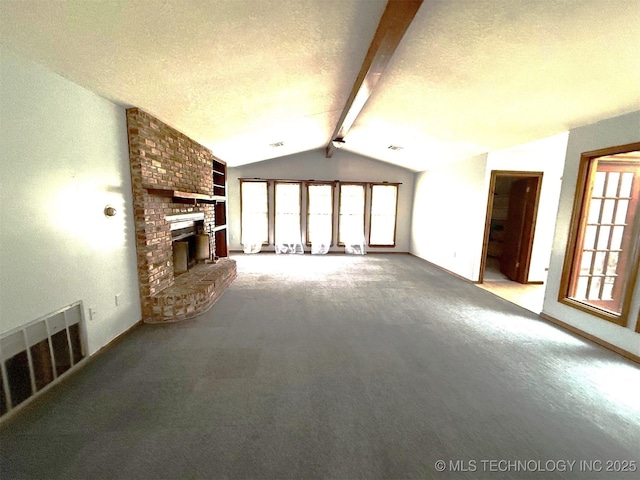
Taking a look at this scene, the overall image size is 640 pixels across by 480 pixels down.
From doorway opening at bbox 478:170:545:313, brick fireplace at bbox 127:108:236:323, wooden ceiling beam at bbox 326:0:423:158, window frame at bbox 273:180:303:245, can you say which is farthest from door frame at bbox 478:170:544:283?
brick fireplace at bbox 127:108:236:323

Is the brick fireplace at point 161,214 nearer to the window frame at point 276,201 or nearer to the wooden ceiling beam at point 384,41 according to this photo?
the wooden ceiling beam at point 384,41

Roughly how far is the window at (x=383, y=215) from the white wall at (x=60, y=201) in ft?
20.3

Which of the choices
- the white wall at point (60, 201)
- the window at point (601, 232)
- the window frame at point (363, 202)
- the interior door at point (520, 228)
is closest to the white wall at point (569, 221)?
the window at point (601, 232)

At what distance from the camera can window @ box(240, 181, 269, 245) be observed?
734 cm

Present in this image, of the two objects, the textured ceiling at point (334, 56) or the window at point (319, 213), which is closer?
the textured ceiling at point (334, 56)

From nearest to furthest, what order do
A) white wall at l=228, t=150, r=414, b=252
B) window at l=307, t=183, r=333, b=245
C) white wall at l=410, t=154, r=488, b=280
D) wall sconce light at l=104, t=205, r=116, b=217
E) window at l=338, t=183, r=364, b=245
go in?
1. wall sconce light at l=104, t=205, r=116, b=217
2. white wall at l=410, t=154, r=488, b=280
3. white wall at l=228, t=150, r=414, b=252
4. window at l=307, t=183, r=333, b=245
5. window at l=338, t=183, r=364, b=245

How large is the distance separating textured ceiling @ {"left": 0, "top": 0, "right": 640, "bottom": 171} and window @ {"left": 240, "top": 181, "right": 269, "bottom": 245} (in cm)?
365

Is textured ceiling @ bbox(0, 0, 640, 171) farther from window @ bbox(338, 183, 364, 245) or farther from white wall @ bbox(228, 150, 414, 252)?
window @ bbox(338, 183, 364, 245)

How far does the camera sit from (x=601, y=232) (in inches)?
127

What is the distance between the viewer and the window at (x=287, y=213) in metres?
7.40

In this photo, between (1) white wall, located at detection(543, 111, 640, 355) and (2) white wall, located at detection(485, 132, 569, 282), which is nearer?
(1) white wall, located at detection(543, 111, 640, 355)

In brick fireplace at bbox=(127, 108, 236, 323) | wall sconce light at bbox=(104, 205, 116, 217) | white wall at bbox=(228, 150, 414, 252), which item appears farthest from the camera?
white wall at bbox=(228, 150, 414, 252)

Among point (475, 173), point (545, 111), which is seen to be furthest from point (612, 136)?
point (475, 173)

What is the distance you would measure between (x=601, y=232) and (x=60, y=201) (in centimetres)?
573
